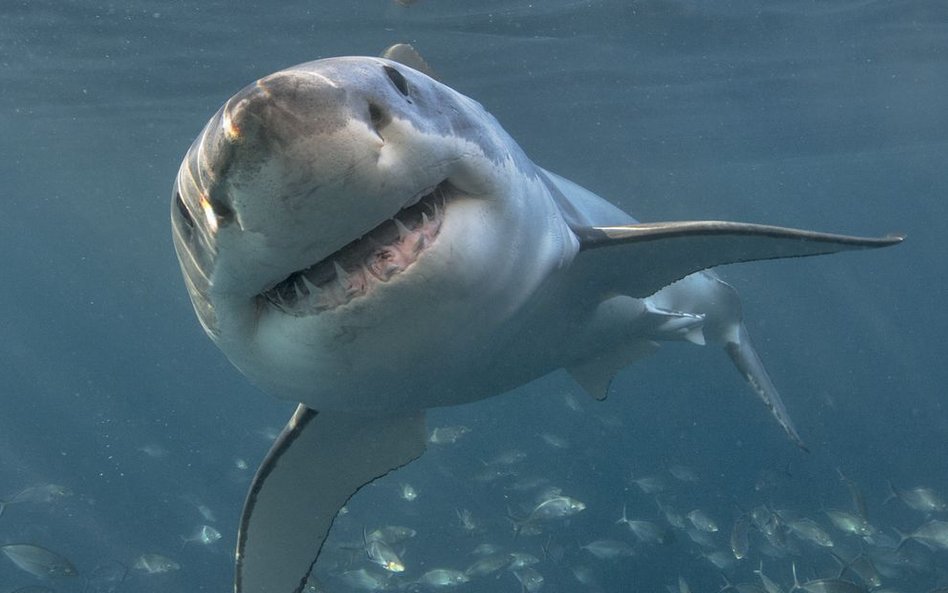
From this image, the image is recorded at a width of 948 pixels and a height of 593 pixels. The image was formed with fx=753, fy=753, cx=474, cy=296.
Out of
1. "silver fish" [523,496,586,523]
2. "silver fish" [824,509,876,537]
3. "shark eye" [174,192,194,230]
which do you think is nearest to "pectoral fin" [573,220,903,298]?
"shark eye" [174,192,194,230]

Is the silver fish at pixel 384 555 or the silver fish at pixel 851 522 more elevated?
the silver fish at pixel 384 555

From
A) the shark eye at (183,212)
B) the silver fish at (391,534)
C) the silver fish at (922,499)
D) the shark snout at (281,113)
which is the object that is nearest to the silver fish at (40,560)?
the silver fish at (391,534)

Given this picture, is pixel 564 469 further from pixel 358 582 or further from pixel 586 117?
pixel 358 582

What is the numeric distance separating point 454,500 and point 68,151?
65.8 ft

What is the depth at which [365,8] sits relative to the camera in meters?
15.4

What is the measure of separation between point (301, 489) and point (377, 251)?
102 inches

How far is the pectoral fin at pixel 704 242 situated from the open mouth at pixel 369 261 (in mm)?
1236

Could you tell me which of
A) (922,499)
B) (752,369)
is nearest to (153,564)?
(752,369)

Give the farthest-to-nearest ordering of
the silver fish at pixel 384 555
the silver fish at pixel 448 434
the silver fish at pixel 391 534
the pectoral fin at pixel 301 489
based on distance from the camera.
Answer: the silver fish at pixel 448 434 → the silver fish at pixel 391 534 → the silver fish at pixel 384 555 → the pectoral fin at pixel 301 489

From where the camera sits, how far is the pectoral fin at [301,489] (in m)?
4.16

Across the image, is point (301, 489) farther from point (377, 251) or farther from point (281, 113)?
point (281, 113)

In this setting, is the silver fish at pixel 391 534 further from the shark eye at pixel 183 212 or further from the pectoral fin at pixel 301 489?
the shark eye at pixel 183 212

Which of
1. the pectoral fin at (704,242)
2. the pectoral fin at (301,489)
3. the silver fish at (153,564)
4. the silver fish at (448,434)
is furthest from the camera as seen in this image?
the silver fish at (448,434)

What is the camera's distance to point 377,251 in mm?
2184
